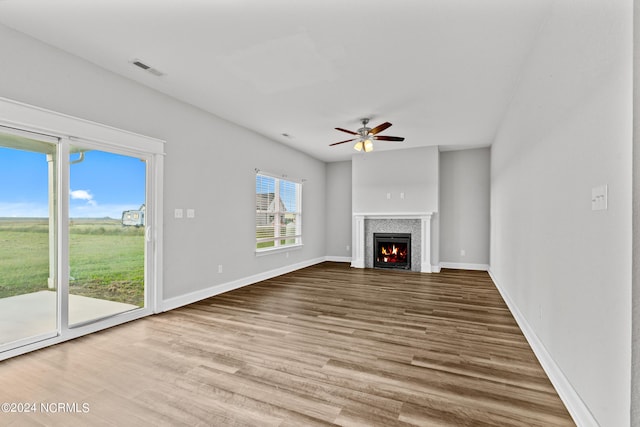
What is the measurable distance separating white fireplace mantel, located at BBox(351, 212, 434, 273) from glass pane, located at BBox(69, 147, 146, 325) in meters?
4.65

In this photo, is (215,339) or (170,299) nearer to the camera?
(215,339)

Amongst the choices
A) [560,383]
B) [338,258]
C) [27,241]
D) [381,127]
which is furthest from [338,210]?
[560,383]

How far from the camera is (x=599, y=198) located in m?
1.49

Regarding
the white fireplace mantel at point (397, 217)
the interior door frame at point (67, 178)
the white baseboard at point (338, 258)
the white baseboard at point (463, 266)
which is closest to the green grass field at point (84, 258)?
the interior door frame at point (67, 178)

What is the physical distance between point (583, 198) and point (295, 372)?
2.18 metres

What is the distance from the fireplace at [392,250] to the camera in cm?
683

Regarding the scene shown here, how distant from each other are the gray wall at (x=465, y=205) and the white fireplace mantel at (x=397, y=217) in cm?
77

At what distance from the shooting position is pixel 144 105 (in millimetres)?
3607

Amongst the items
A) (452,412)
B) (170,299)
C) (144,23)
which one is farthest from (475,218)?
(144,23)

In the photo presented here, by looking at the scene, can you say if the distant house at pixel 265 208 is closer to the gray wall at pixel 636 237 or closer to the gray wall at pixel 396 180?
the gray wall at pixel 396 180

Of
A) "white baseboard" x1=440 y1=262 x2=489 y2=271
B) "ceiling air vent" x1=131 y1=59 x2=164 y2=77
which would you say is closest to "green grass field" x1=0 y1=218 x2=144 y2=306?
"ceiling air vent" x1=131 y1=59 x2=164 y2=77

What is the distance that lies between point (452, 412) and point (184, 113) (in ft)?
14.2

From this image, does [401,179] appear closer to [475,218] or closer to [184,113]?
[475,218]

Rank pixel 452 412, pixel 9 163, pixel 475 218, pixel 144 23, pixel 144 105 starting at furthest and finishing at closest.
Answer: pixel 475 218
pixel 144 105
pixel 9 163
pixel 144 23
pixel 452 412
